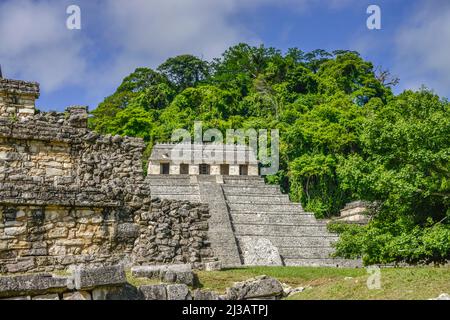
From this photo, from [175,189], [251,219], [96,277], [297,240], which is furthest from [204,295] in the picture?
[175,189]

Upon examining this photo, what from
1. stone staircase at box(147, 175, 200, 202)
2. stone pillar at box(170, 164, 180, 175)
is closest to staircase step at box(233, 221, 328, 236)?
stone staircase at box(147, 175, 200, 202)

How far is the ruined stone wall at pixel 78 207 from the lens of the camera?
921cm

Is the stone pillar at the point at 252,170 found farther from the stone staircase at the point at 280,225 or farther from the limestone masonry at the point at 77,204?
the limestone masonry at the point at 77,204

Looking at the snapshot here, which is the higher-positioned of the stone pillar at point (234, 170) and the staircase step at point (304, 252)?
the stone pillar at point (234, 170)

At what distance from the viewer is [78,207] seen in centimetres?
968

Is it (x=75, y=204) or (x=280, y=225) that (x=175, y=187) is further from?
(x=75, y=204)

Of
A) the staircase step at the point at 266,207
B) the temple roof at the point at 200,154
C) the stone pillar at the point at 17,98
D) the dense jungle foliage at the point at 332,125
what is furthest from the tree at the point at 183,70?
the stone pillar at the point at 17,98

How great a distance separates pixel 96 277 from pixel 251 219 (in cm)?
2274

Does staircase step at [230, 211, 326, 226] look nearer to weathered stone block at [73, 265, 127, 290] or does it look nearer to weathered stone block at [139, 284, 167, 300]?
weathered stone block at [139, 284, 167, 300]

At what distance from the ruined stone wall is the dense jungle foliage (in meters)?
5.39

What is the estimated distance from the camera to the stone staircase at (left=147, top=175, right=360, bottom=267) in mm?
25203

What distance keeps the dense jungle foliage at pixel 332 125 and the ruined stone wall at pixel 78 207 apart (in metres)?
5.39
